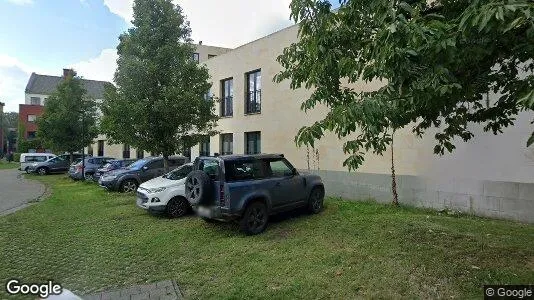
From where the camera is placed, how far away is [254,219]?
7.90 m

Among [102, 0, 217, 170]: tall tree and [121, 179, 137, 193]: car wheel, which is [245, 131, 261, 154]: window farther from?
[121, 179, 137, 193]: car wheel

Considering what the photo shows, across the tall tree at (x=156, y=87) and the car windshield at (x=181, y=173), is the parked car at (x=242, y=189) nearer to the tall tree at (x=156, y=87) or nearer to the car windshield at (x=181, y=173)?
the car windshield at (x=181, y=173)

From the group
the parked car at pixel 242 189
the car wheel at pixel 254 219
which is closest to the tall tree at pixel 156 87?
the parked car at pixel 242 189

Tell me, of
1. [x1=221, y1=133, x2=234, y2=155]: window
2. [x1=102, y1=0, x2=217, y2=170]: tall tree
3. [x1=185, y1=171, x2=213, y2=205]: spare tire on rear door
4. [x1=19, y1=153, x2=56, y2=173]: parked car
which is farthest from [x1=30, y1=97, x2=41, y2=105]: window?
[x1=185, y1=171, x2=213, y2=205]: spare tire on rear door

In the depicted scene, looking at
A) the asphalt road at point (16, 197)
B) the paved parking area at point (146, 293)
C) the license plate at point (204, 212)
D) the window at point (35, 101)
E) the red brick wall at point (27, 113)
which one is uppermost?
the window at point (35, 101)

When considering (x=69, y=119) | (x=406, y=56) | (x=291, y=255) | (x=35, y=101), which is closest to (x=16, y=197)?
(x=69, y=119)

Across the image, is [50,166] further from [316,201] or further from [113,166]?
[316,201]

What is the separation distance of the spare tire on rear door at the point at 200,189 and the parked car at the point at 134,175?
7.93 meters

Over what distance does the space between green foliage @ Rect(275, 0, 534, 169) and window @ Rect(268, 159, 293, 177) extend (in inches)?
145

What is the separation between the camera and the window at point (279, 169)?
8.54m

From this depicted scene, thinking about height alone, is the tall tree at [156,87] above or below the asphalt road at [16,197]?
above

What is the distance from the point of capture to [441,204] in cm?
952

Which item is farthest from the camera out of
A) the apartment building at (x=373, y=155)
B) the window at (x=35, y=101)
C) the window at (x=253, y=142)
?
the window at (x=35, y=101)

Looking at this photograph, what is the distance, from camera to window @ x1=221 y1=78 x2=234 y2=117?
1859cm
